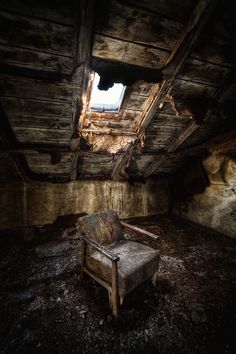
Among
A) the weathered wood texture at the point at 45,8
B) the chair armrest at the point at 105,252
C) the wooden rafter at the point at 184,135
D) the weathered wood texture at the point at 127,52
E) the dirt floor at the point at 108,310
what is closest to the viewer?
the weathered wood texture at the point at 45,8

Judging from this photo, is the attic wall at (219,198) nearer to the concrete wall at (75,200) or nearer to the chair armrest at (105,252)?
the concrete wall at (75,200)

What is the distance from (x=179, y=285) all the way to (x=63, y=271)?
6.78ft

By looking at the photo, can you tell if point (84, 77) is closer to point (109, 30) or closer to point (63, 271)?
point (109, 30)

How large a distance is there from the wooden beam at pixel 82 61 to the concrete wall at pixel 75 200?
7.39 ft

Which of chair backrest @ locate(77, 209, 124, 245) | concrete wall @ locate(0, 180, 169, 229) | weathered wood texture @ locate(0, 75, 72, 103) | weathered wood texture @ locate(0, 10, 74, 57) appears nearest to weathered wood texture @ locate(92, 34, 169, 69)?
weathered wood texture @ locate(0, 10, 74, 57)

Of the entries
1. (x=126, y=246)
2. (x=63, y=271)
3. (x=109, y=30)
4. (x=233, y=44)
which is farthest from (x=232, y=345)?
(x=109, y=30)

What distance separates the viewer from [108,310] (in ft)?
8.95

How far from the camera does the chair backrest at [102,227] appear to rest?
3.18 meters

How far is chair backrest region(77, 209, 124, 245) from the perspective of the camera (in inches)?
125

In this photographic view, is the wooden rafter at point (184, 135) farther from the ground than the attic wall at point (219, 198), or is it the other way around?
the wooden rafter at point (184, 135)

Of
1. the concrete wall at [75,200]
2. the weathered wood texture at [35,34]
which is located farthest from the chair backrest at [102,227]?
the weathered wood texture at [35,34]

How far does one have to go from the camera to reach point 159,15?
1927 mm

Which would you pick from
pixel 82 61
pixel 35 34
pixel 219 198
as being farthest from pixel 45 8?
pixel 219 198

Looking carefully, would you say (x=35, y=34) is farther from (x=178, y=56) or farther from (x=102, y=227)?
(x=102, y=227)
